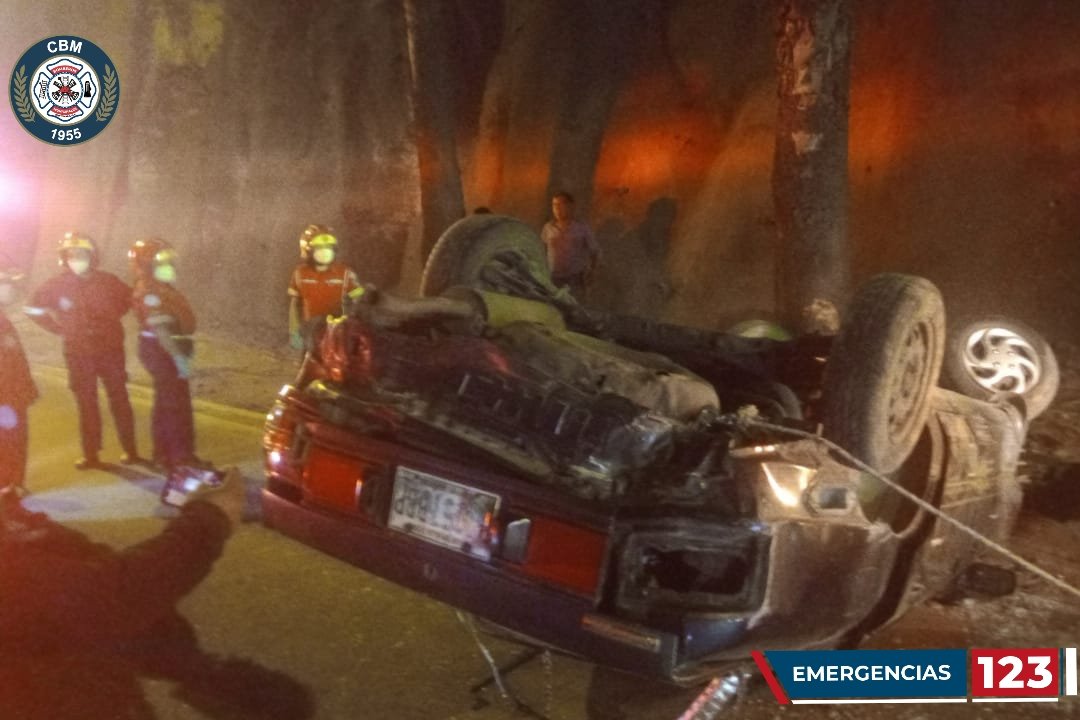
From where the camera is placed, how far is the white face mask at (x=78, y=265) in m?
6.30

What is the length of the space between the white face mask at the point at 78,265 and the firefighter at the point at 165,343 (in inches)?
12.6

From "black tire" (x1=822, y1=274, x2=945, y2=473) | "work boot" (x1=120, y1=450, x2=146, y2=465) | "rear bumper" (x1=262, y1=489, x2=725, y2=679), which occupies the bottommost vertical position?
"work boot" (x1=120, y1=450, x2=146, y2=465)

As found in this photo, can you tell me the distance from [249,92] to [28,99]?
3702 millimetres

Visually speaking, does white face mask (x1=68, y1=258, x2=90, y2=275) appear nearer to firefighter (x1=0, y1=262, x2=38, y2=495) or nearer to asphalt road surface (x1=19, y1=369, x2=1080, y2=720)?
firefighter (x1=0, y1=262, x2=38, y2=495)

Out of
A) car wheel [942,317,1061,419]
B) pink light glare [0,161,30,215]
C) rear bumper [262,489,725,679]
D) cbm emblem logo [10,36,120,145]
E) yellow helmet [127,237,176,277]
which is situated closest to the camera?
rear bumper [262,489,725,679]

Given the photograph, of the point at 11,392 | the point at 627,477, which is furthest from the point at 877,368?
the point at 11,392

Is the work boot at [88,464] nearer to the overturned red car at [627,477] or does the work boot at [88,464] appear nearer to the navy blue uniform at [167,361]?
the navy blue uniform at [167,361]

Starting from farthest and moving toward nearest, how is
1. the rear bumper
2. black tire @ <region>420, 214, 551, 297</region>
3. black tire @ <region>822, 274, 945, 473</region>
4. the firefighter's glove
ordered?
the firefighter's glove < black tire @ <region>420, 214, 551, 297</region> < black tire @ <region>822, 274, 945, 473</region> < the rear bumper

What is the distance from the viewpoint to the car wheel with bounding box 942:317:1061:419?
15.5 ft

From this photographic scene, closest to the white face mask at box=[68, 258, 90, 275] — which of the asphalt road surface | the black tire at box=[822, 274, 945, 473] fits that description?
the asphalt road surface

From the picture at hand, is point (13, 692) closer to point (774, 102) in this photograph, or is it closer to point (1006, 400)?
point (1006, 400)

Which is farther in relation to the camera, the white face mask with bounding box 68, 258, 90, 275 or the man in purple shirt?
the man in purple shirt

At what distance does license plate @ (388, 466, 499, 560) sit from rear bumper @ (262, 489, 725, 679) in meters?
0.04

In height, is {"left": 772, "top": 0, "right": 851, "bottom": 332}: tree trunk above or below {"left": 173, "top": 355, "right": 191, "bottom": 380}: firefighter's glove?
above
